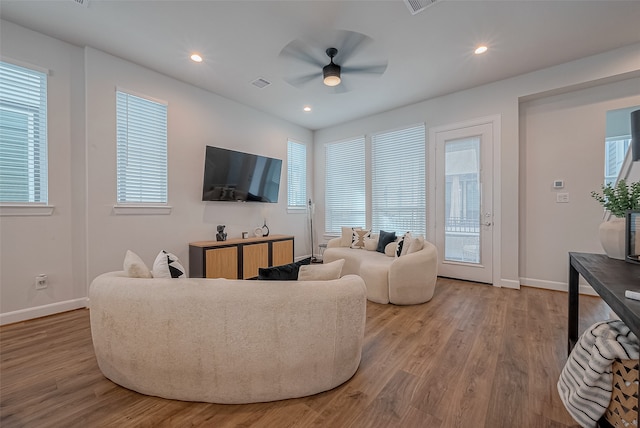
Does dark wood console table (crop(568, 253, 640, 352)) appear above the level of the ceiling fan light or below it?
below

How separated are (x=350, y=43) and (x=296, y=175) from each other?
3.14 meters

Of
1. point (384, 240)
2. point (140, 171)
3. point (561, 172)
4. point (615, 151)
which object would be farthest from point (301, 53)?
point (615, 151)

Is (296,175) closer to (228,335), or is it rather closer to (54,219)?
(54,219)

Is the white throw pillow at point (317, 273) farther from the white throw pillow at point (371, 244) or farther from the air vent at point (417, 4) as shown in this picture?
the white throw pillow at point (371, 244)

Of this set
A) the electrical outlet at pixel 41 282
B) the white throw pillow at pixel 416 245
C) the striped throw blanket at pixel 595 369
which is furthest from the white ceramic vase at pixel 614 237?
the electrical outlet at pixel 41 282

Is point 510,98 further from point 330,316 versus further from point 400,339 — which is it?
point 330,316

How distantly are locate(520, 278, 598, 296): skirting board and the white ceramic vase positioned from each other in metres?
2.26

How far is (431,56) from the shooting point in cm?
309

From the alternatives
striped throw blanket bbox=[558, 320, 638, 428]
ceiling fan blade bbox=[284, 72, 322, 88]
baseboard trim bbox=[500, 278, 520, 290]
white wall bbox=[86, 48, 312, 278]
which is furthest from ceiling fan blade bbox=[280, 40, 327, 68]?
baseboard trim bbox=[500, 278, 520, 290]

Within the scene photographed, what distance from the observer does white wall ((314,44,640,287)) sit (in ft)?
10.1

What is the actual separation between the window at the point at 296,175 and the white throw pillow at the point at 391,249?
7.91 feet

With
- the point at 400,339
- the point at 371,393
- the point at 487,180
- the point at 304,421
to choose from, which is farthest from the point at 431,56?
the point at 304,421

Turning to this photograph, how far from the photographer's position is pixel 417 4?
7.43ft

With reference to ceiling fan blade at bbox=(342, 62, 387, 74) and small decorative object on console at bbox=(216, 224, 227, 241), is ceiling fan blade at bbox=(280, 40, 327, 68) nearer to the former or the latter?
ceiling fan blade at bbox=(342, 62, 387, 74)
